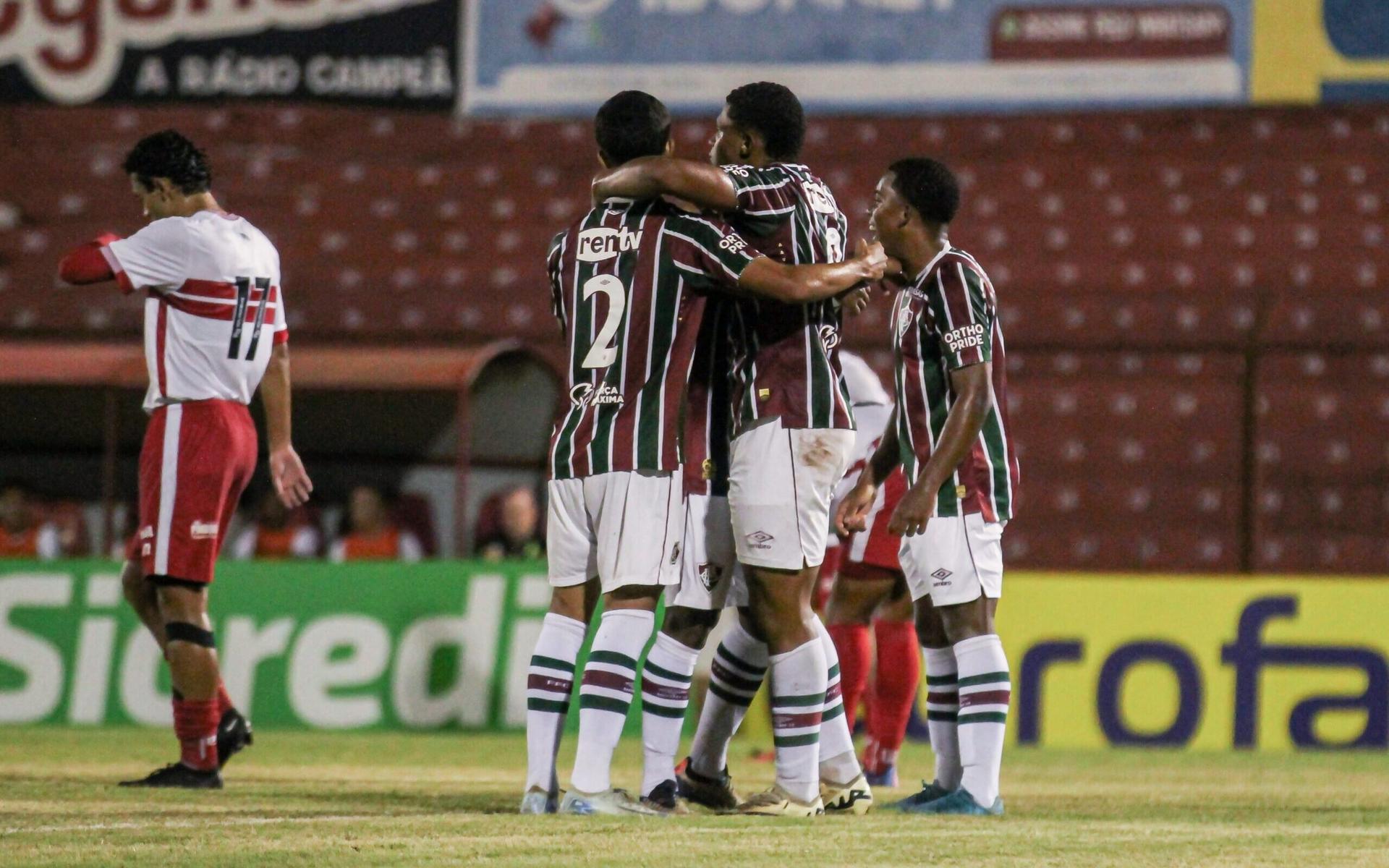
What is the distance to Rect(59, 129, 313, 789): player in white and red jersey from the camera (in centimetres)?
608

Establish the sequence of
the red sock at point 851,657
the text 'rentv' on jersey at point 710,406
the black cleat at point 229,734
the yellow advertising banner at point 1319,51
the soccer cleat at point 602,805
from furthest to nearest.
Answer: the yellow advertising banner at point 1319,51 → the red sock at point 851,657 → the black cleat at point 229,734 → the text 'rentv' on jersey at point 710,406 → the soccer cleat at point 602,805

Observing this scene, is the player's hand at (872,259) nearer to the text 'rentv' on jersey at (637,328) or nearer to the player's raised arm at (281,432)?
the text 'rentv' on jersey at (637,328)

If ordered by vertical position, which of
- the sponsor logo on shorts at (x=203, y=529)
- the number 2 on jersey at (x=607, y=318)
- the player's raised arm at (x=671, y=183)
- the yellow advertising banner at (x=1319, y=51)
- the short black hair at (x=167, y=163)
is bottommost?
the sponsor logo on shorts at (x=203, y=529)

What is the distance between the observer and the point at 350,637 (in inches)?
392

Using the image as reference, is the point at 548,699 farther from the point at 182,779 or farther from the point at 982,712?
the point at 182,779

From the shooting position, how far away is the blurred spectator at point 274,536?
1273cm

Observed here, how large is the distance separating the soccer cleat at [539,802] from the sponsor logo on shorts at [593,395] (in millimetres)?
1036

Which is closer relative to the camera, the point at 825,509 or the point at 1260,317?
the point at 825,509

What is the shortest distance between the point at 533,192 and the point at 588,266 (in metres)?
12.1

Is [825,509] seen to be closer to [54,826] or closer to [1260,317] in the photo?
[54,826]

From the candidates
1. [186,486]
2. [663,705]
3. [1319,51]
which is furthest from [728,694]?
[1319,51]

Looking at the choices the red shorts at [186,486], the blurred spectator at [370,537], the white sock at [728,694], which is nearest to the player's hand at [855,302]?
the white sock at [728,694]

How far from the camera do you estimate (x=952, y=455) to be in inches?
208

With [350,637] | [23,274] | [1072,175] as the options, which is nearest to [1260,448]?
[1072,175]
